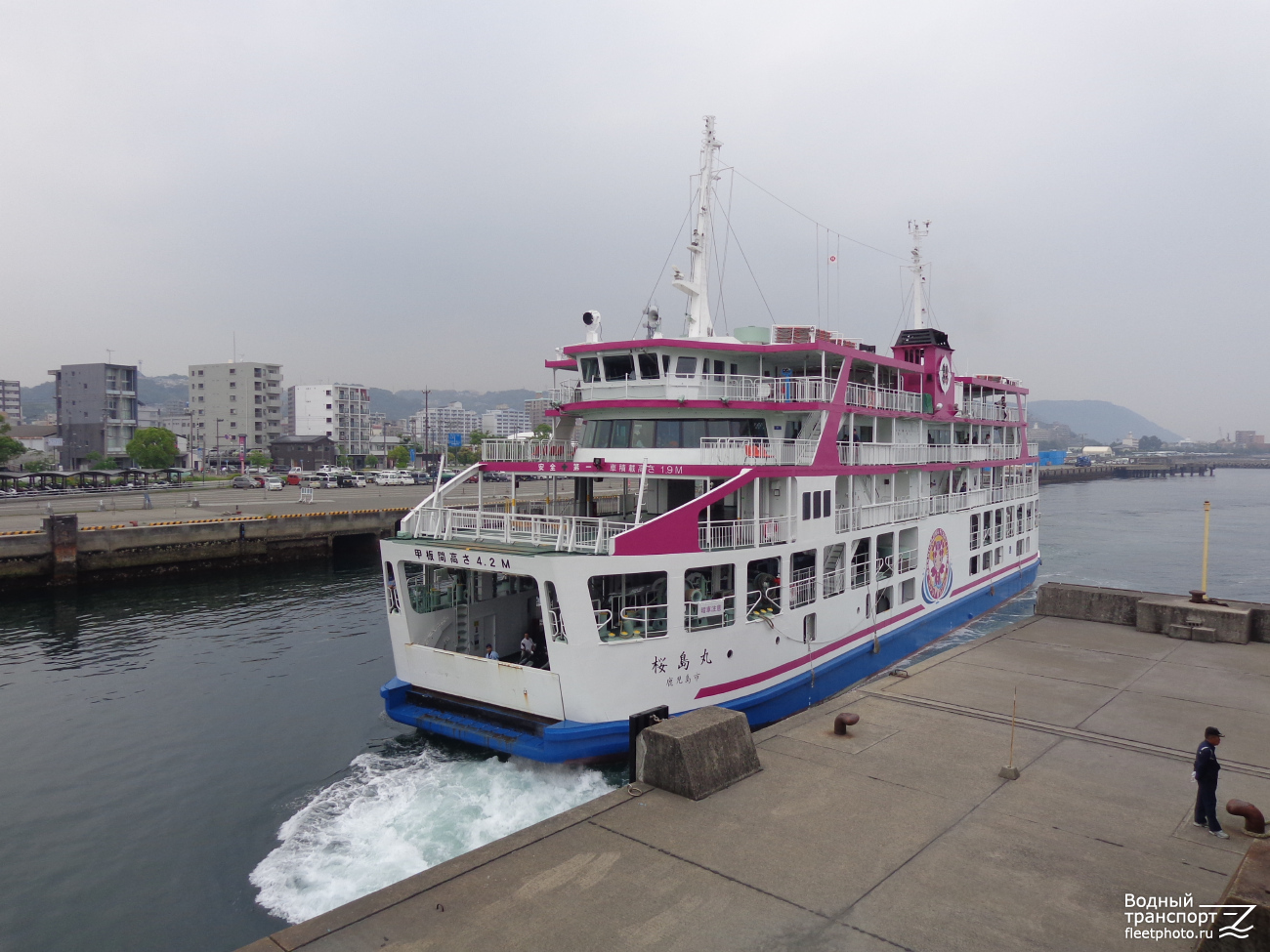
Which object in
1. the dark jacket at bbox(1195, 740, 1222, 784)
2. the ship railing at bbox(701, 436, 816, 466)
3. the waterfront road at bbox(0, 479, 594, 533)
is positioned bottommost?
the dark jacket at bbox(1195, 740, 1222, 784)

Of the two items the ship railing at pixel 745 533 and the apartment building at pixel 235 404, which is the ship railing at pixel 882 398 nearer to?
the ship railing at pixel 745 533

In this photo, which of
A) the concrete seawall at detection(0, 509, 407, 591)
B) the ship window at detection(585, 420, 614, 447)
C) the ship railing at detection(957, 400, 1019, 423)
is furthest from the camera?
the concrete seawall at detection(0, 509, 407, 591)

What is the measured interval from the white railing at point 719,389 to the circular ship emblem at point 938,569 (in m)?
8.00

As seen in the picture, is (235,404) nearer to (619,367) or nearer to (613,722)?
(619,367)

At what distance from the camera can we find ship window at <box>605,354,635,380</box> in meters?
18.0

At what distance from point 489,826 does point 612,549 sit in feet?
16.6

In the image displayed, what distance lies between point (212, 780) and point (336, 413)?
450 ft

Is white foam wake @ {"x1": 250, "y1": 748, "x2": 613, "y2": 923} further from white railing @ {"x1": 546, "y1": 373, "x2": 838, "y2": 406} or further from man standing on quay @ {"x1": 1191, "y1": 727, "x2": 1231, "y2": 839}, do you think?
man standing on quay @ {"x1": 1191, "y1": 727, "x2": 1231, "y2": 839}

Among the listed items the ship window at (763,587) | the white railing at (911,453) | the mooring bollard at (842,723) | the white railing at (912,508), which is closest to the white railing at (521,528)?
the ship window at (763,587)

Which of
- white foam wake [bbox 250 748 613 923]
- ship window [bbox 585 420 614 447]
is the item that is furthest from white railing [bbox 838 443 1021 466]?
white foam wake [bbox 250 748 613 923]

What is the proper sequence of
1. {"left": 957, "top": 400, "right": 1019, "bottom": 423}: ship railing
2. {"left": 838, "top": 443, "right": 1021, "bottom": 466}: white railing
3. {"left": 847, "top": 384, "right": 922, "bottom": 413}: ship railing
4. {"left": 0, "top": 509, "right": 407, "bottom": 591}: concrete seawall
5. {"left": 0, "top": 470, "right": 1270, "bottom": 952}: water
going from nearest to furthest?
{"left": 0, "top": 470, "right": 1270, "bottom": 952}: water, {"left": 838, "top": 443, "right": 1021, "bottom": 466}: white railing, {"left": 847, "top": 384, "right": 922, "bottom": 413}: ship railing, {"left": 957, "top": 400, "right": 1019, "bottom": 423}: ship railing, {"left": 0, "top": 509, "right": 407, "bottom": 591}: concrete seawall

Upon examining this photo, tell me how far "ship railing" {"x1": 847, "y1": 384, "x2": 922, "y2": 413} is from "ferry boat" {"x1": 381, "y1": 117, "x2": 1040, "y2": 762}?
0.36 ft

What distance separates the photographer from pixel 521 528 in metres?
15.8

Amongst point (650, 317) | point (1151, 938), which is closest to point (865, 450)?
point (650, 317)
